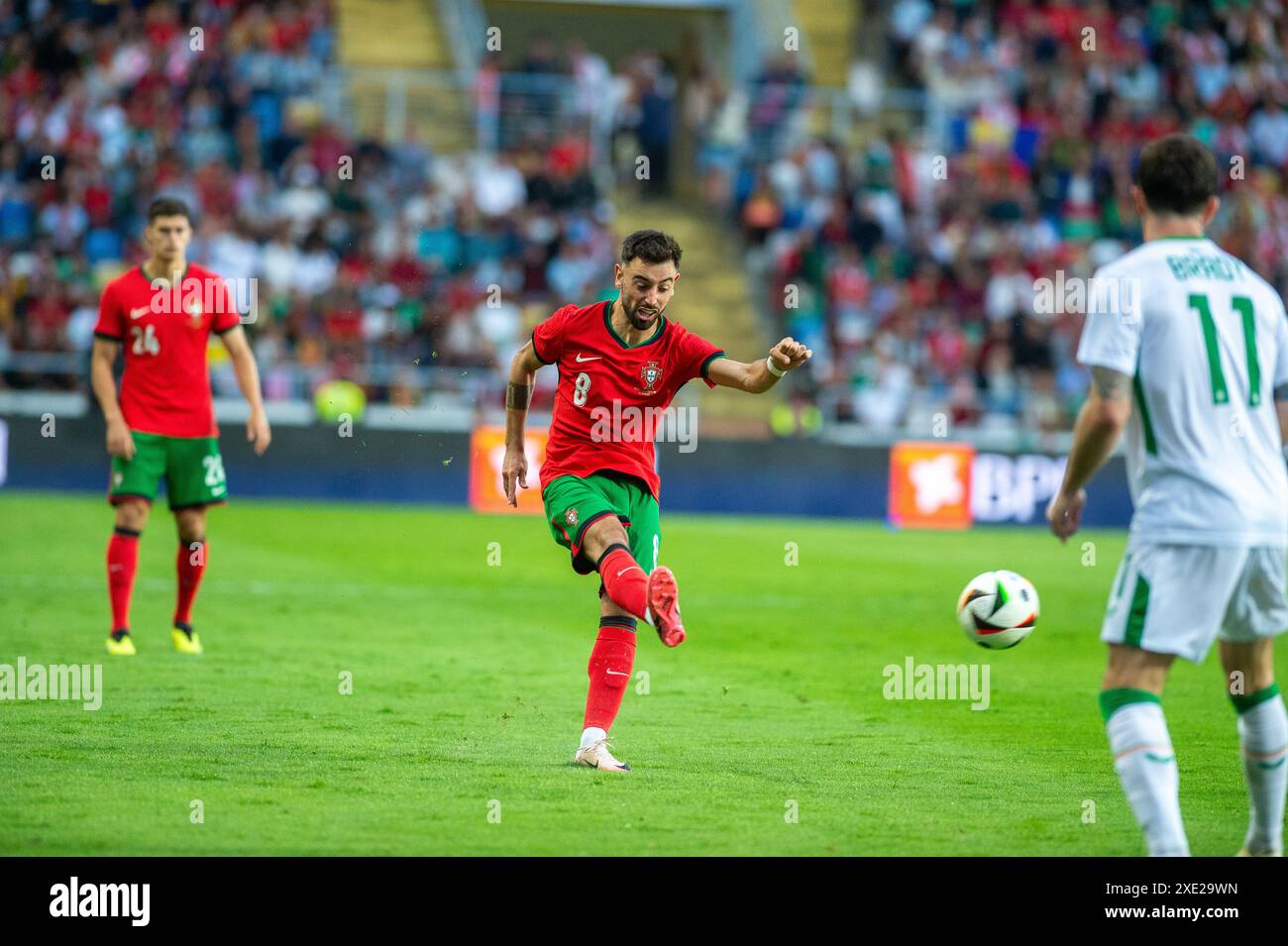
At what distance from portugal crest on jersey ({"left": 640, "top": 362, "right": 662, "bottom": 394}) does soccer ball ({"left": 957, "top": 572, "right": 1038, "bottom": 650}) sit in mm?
1541

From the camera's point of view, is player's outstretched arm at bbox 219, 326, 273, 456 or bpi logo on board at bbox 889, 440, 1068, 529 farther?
bpi logo on board at bbox 889, 440, 1068, 529

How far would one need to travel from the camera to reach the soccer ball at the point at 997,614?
698 centimetres

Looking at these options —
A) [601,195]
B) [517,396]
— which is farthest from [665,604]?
[601,195]

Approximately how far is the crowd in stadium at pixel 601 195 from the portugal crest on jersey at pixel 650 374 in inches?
592

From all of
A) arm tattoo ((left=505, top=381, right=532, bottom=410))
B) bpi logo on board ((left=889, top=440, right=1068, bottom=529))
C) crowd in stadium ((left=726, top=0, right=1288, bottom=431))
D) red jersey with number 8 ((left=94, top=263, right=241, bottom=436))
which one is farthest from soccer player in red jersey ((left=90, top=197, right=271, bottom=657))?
crowd in stadium ((left=726, top=0, right=1288, bottom=431))

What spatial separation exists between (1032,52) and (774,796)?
25326mm

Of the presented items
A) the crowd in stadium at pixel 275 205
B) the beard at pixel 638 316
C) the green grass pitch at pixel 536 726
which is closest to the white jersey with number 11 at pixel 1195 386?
the green grass pitch at pixel 536 726

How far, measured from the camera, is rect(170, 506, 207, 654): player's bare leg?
10.1 meters

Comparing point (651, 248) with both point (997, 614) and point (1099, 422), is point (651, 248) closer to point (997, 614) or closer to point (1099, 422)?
point (997, 614)

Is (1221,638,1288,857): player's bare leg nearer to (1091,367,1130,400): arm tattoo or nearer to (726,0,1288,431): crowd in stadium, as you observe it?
(1091,367,1130,400): arm tattoo

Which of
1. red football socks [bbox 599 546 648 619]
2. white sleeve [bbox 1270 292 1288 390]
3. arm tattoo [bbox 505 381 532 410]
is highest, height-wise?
arm tattoo [bbox 505 381 532 410]

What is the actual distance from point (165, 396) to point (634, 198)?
19873 millimetres
